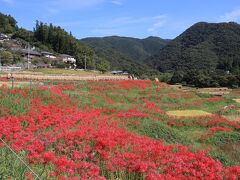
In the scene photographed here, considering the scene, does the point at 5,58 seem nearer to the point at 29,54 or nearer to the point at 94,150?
the point at 29,54

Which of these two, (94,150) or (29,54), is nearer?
(94,150)

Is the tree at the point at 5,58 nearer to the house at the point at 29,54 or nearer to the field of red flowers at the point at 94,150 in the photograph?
the house at the point at 29,54

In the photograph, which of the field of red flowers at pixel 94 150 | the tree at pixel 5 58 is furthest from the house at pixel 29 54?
the field of red flowers at pixel 94 150

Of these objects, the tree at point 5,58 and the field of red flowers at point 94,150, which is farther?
the tree at point 5,58

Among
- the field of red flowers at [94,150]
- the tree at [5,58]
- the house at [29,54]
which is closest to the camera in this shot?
the field of red flowers at [94,150]

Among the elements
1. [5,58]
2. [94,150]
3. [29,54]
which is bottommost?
[94,150]

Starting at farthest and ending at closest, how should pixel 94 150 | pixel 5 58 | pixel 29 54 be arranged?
pixel 29 54
pixel 5 58
pixel 94 150

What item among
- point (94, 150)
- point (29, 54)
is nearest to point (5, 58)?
point (29, 54)

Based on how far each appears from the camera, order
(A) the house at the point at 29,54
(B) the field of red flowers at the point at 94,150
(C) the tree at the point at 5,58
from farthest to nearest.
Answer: (A) the house at the point at 29,54, (C) the tree at the point at 5,58, (B) the field of red flowers at the point at 94,150

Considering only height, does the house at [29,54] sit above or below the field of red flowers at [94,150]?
above

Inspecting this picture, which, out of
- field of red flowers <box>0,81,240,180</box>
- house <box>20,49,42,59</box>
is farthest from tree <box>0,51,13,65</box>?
field of red flowers <box>0,81,240,180</box>

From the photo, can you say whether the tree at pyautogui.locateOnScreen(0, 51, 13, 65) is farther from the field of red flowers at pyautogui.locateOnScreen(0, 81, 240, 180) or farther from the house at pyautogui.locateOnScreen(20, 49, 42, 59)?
the field of red flowers at pyautogui.locateOnScreen(0, 81, 240, 180)

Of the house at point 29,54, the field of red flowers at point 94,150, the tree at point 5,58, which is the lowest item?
the field of red flowers at point 94,150

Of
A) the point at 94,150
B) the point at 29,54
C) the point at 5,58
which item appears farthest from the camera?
the point at 29,54
